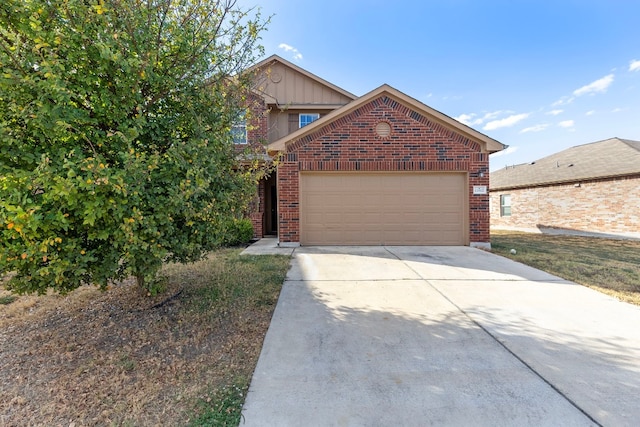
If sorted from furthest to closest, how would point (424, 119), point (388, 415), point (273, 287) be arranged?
point (424, 119) < point (273, 287) < point (388, 415)

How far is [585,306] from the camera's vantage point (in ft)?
13.1

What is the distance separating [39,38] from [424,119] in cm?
854

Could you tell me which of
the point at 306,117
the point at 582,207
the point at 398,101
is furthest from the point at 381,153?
the point at 582,207

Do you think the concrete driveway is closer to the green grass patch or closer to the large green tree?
the green grass patch

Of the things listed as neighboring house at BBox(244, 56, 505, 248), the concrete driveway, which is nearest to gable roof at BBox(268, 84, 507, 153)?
neighboring house at BBox(244, 56, 505, 248)

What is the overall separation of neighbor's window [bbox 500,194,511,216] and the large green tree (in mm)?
19934

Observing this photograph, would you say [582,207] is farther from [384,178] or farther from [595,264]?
[384,178]

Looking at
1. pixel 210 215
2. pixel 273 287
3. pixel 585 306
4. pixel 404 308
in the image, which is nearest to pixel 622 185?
pixel 585 306

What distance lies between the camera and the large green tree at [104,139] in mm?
2266

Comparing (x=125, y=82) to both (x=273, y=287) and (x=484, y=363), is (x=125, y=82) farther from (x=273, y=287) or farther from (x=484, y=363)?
(x=484, y=363)

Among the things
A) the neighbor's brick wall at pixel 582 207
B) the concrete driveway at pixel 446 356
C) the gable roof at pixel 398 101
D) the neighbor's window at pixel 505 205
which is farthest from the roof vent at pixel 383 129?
the neighbor's window at pixel 505 205

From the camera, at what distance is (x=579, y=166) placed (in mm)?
15000

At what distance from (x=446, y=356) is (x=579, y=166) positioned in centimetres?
1821

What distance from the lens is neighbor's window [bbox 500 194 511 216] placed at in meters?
18.1
